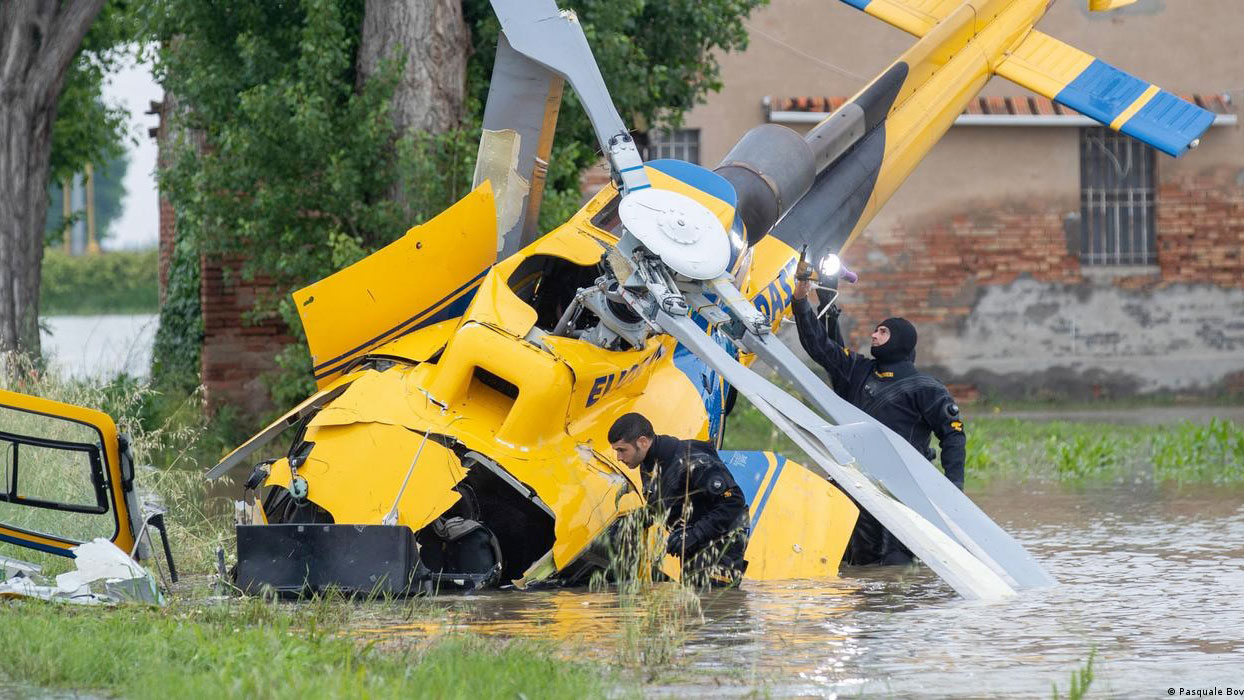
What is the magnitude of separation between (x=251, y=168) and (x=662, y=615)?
8901 mm

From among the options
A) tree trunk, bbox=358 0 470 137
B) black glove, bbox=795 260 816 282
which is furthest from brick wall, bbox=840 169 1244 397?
black glove, bbox=795 260 816 282

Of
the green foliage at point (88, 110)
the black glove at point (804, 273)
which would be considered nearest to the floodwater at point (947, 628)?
the black glove at point (804, 273)

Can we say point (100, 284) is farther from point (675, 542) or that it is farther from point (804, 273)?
point (675, 542)

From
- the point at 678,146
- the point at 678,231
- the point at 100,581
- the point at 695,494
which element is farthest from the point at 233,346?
the point at 100,581

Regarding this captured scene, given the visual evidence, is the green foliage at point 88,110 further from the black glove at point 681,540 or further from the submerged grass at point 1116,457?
the black glove at point 681,540

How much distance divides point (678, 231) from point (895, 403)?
206cm

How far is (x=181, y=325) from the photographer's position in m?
19.0

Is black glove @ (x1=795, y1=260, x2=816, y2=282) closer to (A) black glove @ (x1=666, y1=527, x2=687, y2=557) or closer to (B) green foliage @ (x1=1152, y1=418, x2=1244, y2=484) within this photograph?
(A) black glove @ (x1=666, y1=527, x2=687, y2=557)

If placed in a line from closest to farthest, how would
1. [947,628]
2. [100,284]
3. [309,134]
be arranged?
[947,628] < [309,134] < [100,284]

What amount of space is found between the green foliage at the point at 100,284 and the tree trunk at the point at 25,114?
1414 inches

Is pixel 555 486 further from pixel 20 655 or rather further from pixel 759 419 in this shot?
pixel 759 419

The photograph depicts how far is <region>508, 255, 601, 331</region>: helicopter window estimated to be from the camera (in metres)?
9.12

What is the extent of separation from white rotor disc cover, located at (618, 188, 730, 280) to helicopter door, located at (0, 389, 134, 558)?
2.83 metres

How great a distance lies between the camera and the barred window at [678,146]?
22609mm
